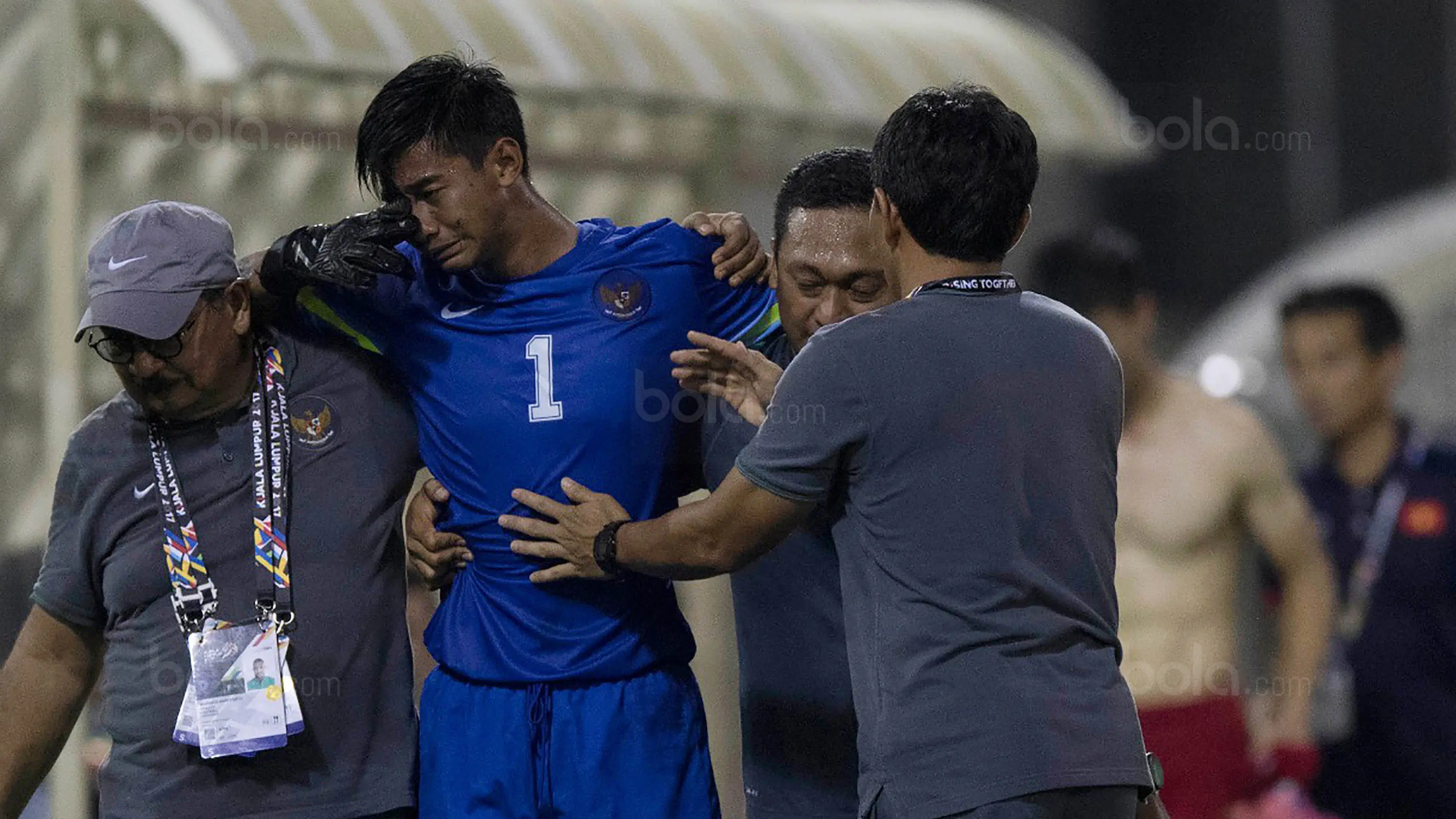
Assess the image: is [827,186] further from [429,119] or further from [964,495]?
[964,495]

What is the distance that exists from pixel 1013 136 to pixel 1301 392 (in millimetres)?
4438

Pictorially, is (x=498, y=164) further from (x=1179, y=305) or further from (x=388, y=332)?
(x=1179, y=305)

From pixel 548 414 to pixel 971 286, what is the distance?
2.82 ft

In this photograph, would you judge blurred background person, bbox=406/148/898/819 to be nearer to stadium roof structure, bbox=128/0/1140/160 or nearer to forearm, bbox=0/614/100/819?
forearm, bbox=0/614/100/819

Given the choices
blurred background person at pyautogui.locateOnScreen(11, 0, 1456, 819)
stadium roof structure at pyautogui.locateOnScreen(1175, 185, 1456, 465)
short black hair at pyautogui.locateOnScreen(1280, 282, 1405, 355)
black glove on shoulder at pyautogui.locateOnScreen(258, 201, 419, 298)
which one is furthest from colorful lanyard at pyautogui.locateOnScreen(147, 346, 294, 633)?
stadium roof structure at pyautogui.locateOnScreen(1175, 185, 1456, 465)

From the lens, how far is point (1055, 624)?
2734 millimetres

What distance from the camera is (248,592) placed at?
10.9 ft

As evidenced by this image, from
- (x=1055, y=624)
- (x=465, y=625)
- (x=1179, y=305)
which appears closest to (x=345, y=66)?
(x=465, y=625)

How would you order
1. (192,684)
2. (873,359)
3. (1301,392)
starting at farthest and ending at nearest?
(1301,392)
(192,684)
(873,359)

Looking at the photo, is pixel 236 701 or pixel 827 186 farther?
pixel 827 186

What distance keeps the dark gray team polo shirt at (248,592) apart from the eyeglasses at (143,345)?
0.18 metres

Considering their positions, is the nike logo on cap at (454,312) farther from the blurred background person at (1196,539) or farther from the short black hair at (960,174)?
the blurred background person at (1196,539)

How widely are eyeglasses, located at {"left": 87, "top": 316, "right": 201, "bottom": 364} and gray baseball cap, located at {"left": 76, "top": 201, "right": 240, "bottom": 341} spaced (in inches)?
0.9

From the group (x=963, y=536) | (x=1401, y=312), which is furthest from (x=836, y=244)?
(x=1401, y=312)
